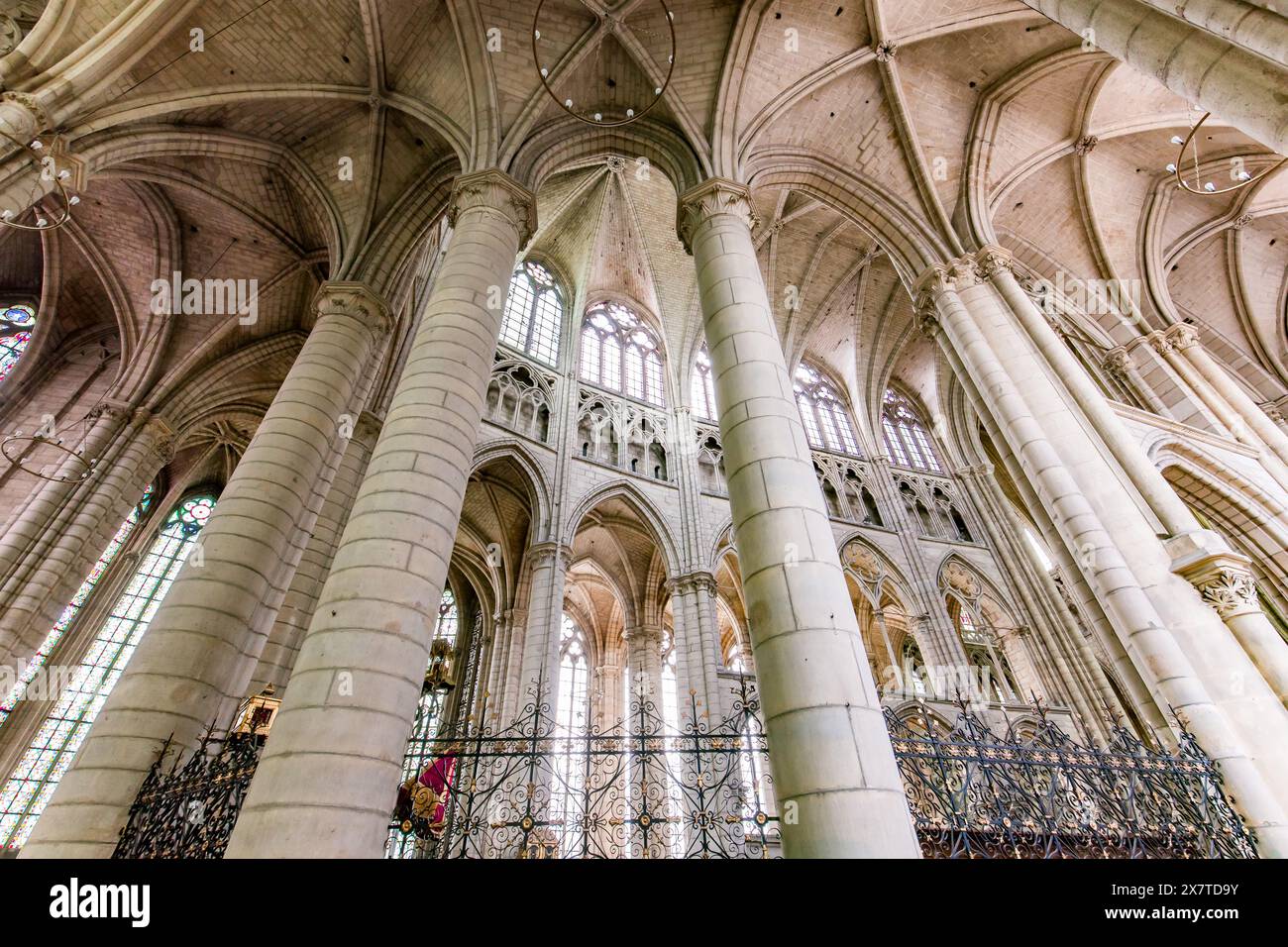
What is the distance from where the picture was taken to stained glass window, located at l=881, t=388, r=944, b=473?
19500mm

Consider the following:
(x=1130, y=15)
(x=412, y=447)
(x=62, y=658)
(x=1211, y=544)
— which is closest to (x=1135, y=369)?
(x=1211, y=544)

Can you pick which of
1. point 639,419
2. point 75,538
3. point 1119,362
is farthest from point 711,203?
point 75,538

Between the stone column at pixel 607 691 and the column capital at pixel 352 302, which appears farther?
the stone column at pixel 607 691

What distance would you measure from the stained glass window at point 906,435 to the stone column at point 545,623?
1187 cm

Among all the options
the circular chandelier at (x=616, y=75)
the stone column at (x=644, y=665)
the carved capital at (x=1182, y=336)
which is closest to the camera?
the circular chandelier at (x=616, y=75)

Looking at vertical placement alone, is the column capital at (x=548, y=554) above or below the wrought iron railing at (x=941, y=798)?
above

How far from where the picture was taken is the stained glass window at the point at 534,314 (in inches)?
622

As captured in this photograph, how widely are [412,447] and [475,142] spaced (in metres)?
5.34

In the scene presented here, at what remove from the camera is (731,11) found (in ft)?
30.8

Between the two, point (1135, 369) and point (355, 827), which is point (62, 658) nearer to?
point (355, 827)

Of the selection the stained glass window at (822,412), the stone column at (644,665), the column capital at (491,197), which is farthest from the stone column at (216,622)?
the stained glass window at (822,412)

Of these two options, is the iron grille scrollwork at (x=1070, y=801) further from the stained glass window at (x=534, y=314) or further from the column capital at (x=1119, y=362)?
the stained glass window at (x=534, y=314)

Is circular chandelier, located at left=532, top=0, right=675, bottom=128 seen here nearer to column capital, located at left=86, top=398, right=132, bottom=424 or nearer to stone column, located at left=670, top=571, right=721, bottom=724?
stone column, located at left=670, top=571, right=721, bottom=724

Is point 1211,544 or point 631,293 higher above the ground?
point 631,293
